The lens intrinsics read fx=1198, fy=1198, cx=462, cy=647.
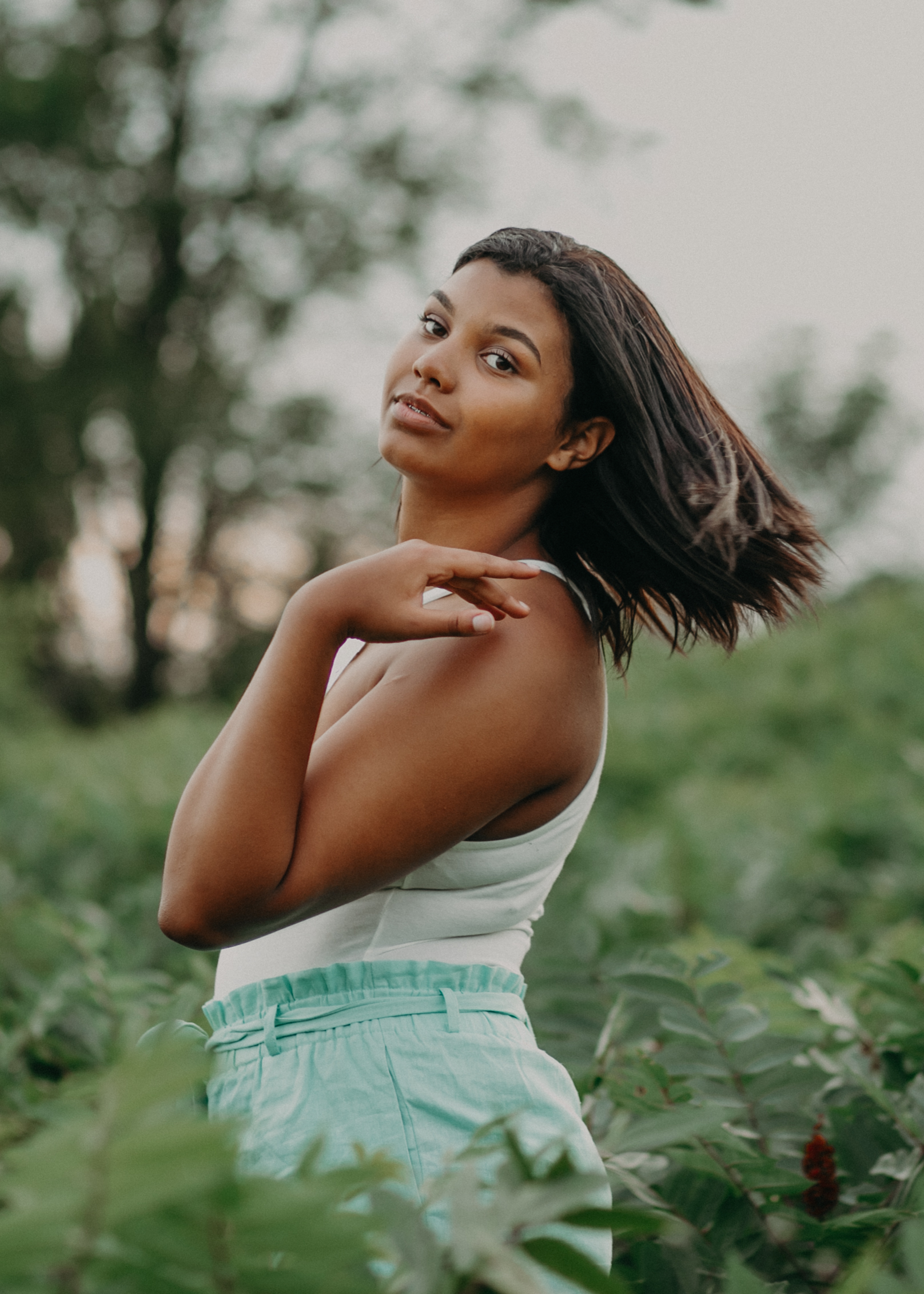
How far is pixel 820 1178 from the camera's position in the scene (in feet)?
5.53

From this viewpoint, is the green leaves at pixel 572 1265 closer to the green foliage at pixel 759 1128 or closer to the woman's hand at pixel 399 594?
the green foliage at pixel 759 1128

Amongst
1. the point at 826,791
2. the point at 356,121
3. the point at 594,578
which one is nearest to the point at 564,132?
the point at 356,121

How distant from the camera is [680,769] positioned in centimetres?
752

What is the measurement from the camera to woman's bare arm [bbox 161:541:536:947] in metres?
1.31

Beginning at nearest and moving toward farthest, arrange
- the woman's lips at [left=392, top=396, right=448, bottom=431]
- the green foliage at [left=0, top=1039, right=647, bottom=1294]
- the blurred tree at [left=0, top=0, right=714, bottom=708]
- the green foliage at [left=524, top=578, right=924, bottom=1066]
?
the green foliage at [left=0, top=1039, right=647, bottom=1294]
the woman's lips at [left=392, top=396, right=448, bottom=431]
the green foliage at [left=524, top=578, right=924, bottom=1066]
the blurred tree at [left=0, top=0, right=714, bottom=708]

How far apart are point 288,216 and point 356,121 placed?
182 centimetres

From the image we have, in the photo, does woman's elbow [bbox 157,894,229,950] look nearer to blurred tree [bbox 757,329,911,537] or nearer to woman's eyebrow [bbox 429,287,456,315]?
woman's eyebrow [bbox 429,287,456,315]

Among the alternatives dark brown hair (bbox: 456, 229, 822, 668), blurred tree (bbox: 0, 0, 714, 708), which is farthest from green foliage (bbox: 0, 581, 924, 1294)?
blurred tree (bbox: 0, 0, 714, 708)

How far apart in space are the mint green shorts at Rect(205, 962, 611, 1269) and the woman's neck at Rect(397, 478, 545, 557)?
0.59 meters

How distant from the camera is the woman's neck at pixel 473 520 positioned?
1.71m

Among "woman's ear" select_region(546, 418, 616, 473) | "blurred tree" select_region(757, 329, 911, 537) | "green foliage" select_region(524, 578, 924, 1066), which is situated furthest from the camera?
"blurred tree" select_region(757, 329, 911, 537)

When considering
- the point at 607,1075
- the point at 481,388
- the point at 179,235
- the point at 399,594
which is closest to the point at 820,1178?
the point at 607,1075

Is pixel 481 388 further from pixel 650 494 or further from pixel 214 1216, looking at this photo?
pixel 214 1216

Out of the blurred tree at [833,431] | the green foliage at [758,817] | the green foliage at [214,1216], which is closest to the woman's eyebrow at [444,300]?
the green foliage at [758,817]
